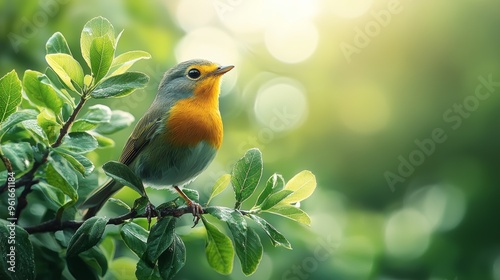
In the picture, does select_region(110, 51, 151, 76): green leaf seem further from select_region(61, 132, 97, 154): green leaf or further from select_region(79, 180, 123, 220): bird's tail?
select_region(79, 180, 123, 220): bird's tail

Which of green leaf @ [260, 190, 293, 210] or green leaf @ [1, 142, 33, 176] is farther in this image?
green leaf @ [260, 190, 293, 210]

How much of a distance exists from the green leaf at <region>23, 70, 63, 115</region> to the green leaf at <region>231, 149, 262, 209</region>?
39 cm

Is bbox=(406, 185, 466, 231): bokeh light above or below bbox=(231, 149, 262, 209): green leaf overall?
above

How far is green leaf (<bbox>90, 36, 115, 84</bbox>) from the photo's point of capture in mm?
1266

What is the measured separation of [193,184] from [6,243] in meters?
1.26

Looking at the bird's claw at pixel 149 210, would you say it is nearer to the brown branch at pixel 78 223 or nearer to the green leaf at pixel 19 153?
the brown branch at pixel 78 223

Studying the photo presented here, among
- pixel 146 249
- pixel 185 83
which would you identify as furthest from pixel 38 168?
pixel 185 83

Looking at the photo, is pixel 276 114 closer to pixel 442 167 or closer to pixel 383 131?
pixel 383 131

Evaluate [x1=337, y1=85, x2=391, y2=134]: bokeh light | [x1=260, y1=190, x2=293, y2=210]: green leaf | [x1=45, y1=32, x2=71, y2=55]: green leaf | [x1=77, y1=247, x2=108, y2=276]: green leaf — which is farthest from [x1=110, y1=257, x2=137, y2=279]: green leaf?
[x1=337, y1=85, x2=391, y2=134]: bokeh light

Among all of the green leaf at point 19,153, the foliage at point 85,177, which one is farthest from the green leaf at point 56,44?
the green leaf at point 19,153

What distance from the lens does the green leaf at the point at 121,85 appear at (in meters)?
1.26

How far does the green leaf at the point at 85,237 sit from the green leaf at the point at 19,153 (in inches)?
6.5

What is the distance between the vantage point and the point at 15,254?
1.22 metres

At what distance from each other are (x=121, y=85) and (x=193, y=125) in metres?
0.56
